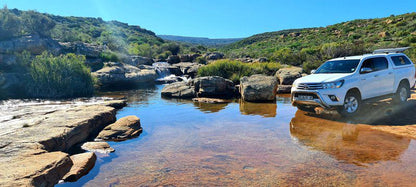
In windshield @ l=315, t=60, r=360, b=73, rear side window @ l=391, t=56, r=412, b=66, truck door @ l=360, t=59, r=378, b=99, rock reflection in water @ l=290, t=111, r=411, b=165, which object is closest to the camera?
rock reflection in water @ l=290, t=111, r=411, b=165

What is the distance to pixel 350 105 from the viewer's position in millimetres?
7332

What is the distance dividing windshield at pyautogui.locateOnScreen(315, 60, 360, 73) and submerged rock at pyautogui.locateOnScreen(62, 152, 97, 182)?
23.5 feet

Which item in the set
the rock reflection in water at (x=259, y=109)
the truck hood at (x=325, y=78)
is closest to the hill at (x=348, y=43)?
the rock reflection in water at (x=259, y=109)

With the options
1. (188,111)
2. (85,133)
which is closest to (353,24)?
(188,111)

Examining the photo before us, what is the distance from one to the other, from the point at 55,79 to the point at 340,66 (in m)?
13.1

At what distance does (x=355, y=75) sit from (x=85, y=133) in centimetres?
754

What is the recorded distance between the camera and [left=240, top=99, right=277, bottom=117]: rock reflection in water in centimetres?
884

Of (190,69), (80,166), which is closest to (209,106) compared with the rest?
(80,166)

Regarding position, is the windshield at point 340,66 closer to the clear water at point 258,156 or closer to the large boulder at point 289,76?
the clear water at point 258,156

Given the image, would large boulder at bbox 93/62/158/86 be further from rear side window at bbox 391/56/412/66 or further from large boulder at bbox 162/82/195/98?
rear side window at bbox 391/56/412/66

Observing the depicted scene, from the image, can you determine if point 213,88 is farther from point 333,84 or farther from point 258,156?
point 258,156

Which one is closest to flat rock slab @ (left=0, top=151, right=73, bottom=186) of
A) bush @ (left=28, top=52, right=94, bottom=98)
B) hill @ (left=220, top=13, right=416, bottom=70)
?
bush @ (left=28, top=52, right=94, bottom=98)

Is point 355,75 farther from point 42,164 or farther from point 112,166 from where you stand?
point 42,164

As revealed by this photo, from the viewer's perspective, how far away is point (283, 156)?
477cm
